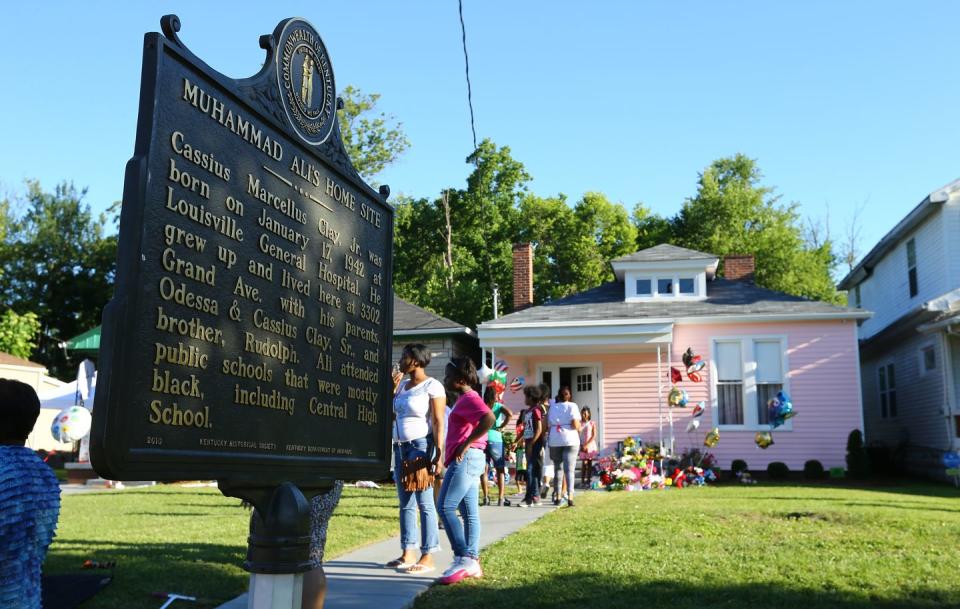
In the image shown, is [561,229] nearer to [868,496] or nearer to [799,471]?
[799,471]

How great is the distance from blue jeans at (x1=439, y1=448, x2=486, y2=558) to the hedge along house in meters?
13.6

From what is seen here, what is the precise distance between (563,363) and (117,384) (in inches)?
764

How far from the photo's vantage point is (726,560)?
282 inches

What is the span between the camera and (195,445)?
270cm

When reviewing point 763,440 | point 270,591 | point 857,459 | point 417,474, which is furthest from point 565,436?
point 270,591

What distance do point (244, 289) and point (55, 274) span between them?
4358 centimetres

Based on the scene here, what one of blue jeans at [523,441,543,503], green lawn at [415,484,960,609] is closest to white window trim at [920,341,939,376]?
green lawn at [415,484,960,609]

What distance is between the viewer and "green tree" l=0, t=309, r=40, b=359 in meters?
35.1

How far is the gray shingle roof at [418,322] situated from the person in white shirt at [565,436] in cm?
959

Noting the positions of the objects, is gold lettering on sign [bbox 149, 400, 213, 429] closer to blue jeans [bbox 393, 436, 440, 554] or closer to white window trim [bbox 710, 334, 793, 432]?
blue jeans [bbox 393, 436, 440, 554]

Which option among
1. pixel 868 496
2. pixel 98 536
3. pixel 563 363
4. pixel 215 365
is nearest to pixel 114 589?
pixel 98 536

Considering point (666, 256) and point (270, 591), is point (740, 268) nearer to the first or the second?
point (666, 256)

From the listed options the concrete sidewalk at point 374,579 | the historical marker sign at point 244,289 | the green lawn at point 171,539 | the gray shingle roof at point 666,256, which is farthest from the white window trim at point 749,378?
the historical marker sign at point 244,289

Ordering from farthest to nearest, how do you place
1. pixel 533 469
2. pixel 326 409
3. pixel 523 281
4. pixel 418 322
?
pixel 523 281 → pixel 418 322 → pixel 533 469 → pixel 326 409
